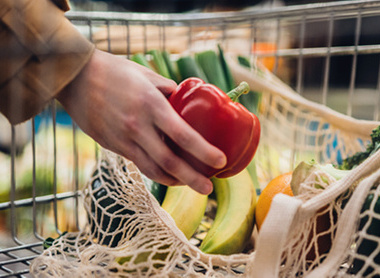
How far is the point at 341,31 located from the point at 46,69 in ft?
2.35

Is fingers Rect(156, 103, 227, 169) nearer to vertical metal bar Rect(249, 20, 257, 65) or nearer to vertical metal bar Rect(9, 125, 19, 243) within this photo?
vertical metal bar Rect(9, 125, 19, 243)

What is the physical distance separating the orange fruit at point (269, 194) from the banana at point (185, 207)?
3.1 inches

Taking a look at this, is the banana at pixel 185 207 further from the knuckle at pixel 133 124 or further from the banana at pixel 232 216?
the knuckle at pixel 133 124

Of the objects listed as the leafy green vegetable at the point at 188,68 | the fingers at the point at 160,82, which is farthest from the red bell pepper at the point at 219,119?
the leafy green vegetable at the point at 188,68

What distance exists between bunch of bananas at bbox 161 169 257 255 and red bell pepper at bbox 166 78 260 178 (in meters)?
0.11

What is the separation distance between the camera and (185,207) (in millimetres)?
551

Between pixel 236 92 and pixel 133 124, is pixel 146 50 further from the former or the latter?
pixel 133 124

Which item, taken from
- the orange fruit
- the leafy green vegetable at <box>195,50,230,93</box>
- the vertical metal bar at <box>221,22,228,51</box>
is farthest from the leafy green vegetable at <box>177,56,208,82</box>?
the orange fruit

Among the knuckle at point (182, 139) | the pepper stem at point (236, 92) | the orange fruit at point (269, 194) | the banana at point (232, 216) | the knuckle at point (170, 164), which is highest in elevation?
the pepper stem at point (236, 92)

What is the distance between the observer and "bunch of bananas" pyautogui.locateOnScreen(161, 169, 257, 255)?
520mm

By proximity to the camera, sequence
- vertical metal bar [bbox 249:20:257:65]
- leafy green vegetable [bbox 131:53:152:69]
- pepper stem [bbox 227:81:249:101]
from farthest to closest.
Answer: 1. vertical metal bar [bbox 249:20:257:65]
2. leafy green vegetable [bbox 131:53:152:69]
3. pepper stem [bbox 227:81:249:101]

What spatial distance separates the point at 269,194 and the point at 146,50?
40 centimetres

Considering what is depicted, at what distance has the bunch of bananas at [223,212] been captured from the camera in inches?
20.5

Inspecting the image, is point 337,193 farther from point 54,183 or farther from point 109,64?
point 54,183
